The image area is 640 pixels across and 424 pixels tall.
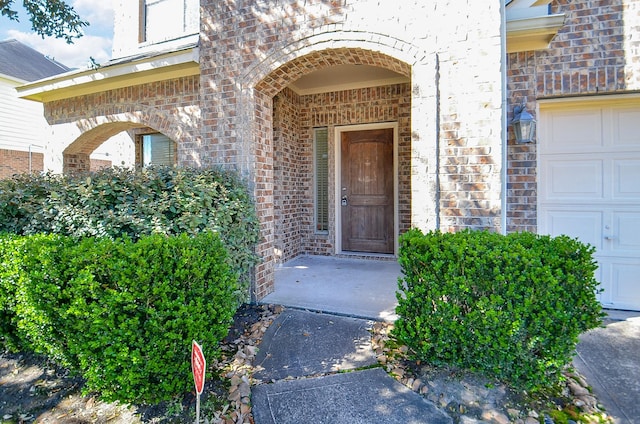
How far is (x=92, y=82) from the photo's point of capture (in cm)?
584

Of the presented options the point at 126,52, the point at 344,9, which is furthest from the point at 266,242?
the point at 126,52

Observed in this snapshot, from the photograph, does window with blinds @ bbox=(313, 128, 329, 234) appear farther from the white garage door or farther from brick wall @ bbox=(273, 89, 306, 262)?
the white garage door

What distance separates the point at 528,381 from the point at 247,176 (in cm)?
335

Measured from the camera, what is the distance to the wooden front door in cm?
633

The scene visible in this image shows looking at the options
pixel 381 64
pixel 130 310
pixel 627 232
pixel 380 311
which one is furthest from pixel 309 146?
pixel 130 310

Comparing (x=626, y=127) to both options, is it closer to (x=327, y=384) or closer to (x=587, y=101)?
(x=587, y=101)

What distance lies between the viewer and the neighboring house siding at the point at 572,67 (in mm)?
3578

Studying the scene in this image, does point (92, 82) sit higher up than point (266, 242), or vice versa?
point (92, 82)

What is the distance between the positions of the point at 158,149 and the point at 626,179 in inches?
312

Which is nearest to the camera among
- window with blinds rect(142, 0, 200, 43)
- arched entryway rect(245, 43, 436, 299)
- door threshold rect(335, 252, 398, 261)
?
arched entryway rect(245, 43, 436, 299)

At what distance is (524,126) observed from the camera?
3.61 m

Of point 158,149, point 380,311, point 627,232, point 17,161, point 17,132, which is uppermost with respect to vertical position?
point 17,132

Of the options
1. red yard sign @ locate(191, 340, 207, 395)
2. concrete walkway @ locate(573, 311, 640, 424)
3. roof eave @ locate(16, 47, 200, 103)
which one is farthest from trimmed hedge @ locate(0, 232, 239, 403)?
roof eave @ locate(16, 47, 200, 103)

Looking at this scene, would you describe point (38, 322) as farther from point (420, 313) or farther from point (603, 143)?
point (603, 143)
